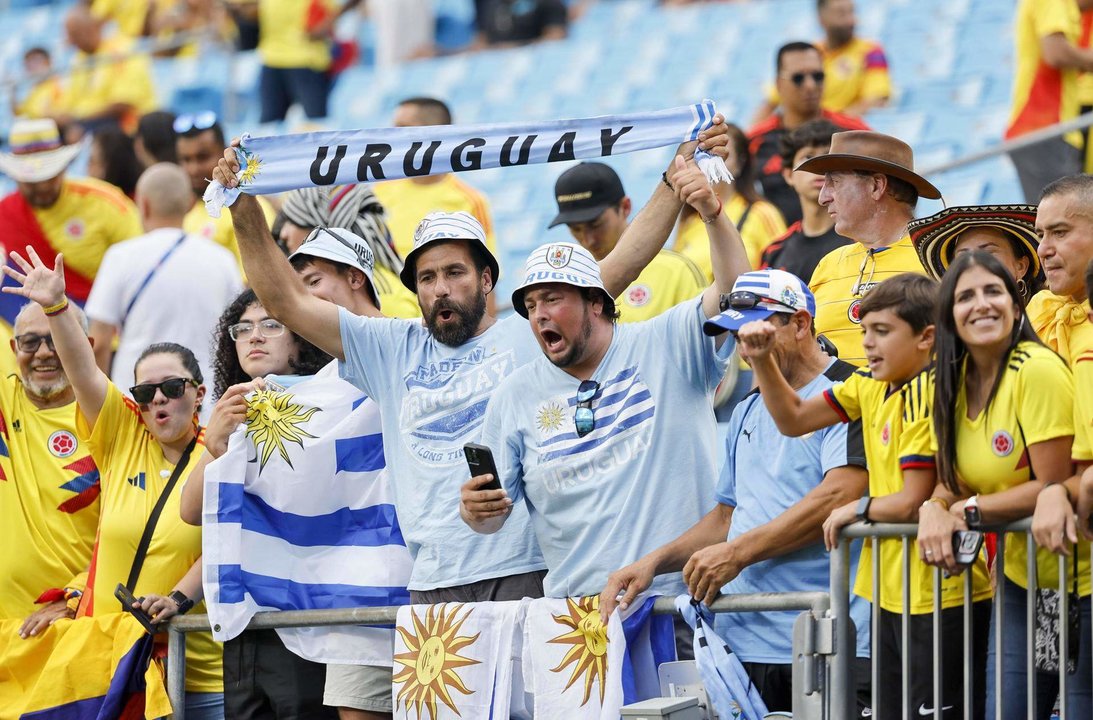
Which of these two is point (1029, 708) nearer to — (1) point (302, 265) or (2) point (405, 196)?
(1) point (302, 265)

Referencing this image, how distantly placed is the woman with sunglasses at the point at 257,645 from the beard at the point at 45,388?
0.94 meters

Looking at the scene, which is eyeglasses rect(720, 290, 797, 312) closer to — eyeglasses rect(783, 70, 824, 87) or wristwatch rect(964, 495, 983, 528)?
wristwatch rect(964, 495, 983, 528)

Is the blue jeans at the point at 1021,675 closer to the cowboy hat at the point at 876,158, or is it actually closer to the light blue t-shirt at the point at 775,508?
the light blue t-shirt at the point at 775,508

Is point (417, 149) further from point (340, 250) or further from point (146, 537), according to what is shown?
point (146, 537)

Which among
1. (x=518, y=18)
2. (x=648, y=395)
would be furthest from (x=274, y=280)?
(x=518, y=18)

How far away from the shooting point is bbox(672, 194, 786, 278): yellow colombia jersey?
8.22 meters

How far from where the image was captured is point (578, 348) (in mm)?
5820

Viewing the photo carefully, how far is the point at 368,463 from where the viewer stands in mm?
6652

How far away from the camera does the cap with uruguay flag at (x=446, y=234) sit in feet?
20.8

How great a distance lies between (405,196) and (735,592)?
14.0ft

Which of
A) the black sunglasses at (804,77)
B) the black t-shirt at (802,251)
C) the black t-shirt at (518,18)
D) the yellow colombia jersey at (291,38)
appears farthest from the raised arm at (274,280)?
the black t-shirt at (518,18)

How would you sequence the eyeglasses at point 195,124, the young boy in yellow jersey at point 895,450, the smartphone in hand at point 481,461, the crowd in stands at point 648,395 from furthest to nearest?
the eyeglasses at point 195,124 → the smartphone in hand at point 481,461 → the young boy in yellow jersey at point 895,450 → the crowd in stands at point 648,395

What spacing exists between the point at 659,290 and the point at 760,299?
2258mm

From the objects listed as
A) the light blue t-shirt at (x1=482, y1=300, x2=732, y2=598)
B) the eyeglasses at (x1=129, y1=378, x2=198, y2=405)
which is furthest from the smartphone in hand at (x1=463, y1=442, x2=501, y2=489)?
the eyeglasses at (x1=129, y1=378, x2=198, y2=405)
